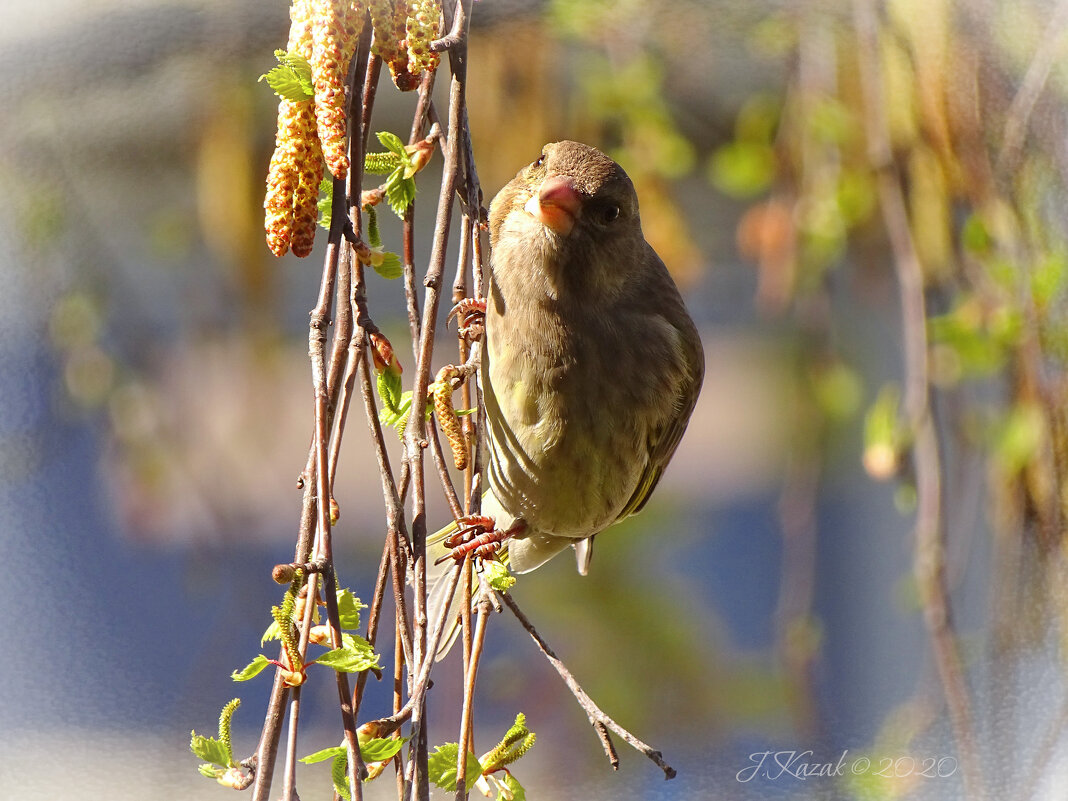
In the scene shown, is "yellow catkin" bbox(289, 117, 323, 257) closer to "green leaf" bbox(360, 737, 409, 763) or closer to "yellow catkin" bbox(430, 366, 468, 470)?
"yellow catkin" bbox(430, 366, 468, 470)

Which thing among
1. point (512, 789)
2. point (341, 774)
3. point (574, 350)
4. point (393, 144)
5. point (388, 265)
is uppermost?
point (393, 144)

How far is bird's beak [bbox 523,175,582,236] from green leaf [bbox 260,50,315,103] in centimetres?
45

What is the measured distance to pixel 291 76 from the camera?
0.84 meters

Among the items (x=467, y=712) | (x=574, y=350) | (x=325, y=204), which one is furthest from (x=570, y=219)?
(x=467, y=712)

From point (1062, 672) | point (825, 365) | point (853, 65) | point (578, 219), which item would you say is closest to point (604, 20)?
point (853, 65)

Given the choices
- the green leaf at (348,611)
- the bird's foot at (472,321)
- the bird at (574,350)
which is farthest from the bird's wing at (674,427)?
the green leaf at (348,611)

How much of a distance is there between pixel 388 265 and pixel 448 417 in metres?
0.21

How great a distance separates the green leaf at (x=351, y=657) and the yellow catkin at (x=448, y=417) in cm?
29

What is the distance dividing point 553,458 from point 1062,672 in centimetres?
171

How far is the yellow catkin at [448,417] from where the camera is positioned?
1.07 meters

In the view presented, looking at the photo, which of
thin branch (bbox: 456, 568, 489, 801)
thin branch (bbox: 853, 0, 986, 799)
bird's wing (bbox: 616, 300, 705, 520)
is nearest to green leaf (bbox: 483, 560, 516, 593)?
thin branch (bbox: 456, 568, 489, 801)

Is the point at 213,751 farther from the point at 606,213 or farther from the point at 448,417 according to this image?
the point at 606,213

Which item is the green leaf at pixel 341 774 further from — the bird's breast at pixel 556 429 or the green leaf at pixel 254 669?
the bird's breast at pixel 556 429

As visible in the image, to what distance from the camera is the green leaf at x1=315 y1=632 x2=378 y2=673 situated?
29.6 inches
